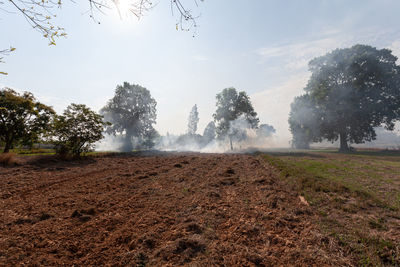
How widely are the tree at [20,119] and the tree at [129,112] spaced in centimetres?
2641

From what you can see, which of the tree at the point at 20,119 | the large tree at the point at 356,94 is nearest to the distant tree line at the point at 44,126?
the tree at the point at 20,119

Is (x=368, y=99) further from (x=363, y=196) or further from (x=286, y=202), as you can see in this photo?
(x=286, y=202)

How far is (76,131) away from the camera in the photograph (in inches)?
611

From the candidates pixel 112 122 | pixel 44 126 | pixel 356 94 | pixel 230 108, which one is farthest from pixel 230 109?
pixel 44 126

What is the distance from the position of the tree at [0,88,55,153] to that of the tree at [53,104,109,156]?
165 cm

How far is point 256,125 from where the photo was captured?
46.2 meters

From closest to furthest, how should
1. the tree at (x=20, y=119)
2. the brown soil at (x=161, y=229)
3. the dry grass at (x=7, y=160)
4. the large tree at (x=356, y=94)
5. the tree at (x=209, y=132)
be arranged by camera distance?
the brown soil at (x=161, y=229), the dry grass at (x=7, y=160), the tree at (x=20, y=119), the large tree at (x=356, y=94), the tree at (x=209, y=132)

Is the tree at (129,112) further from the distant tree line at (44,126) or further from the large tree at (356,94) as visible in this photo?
the large tree at (356,94)

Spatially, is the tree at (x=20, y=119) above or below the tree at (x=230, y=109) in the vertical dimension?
below

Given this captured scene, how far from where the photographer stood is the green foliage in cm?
4384

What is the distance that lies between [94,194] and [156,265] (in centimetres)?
428

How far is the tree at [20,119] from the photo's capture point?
43.5 feet

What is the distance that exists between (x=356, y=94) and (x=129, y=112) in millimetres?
45468

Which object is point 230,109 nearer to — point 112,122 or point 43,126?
point 112,122
